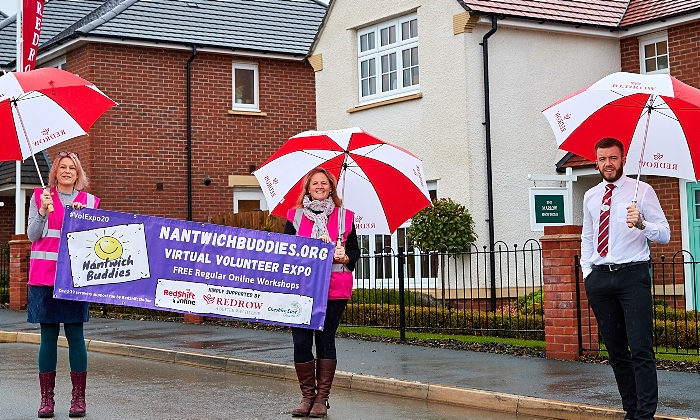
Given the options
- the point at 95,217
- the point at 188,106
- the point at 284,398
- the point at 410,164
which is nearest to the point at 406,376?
the point at 284,398

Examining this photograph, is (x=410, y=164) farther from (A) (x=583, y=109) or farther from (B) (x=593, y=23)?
(B) (x=593, y=23)

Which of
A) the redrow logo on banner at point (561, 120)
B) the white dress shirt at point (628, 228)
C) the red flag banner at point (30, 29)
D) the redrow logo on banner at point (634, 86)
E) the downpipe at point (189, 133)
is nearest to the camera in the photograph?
the redrow logo on banner at point (634, 86)

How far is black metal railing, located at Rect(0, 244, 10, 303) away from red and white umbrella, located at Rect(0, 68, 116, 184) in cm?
1636

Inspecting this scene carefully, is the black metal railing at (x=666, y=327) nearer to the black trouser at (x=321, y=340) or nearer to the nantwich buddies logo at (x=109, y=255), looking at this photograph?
the black trouser at (x=321, y=340)

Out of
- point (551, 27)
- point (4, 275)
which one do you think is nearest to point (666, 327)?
point (551, 27)

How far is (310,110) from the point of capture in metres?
25.2

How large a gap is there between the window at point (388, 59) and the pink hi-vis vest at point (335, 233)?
10.8m

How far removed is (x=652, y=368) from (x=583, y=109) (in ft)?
6.22

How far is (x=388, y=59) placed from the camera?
62.9 ft

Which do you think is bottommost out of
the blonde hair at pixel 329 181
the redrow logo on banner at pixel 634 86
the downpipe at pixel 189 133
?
the blonde hair at pixel 329 181

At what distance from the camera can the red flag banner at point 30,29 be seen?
20.4 meters

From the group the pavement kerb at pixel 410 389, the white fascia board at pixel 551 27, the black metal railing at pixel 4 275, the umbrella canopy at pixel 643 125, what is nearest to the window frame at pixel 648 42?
the white fascia board at pixel 551 27

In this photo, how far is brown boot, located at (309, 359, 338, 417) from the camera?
789 cm

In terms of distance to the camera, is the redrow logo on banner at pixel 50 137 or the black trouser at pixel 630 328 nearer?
the black trouser at pixel 630 328
